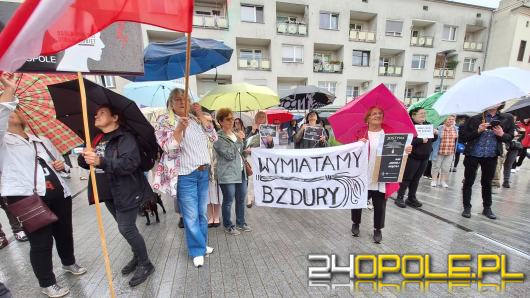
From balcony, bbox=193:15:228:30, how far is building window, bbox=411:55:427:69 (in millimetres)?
17116

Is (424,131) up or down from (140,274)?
up

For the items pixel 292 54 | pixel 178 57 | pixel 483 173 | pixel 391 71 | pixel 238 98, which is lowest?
pixel 483 173

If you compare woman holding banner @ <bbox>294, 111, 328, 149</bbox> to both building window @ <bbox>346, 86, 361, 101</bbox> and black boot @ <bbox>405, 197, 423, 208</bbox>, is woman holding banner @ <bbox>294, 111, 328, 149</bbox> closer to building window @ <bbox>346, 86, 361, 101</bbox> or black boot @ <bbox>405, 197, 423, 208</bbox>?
black boot @ <bbox>405, 197, 423, 208</bbox>

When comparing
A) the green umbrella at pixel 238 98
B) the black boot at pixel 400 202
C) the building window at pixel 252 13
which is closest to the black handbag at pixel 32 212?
the green umbrella at pixel 238 98

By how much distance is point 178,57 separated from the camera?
306cm

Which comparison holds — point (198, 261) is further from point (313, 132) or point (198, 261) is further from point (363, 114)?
point (313, 132)

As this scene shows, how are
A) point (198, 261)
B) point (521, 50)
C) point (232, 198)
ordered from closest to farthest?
point (198, 261) < point (232, 198) < point (521, 50)

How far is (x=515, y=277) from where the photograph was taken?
2523 millimetres

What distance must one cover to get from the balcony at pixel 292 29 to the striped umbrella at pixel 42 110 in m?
17.6

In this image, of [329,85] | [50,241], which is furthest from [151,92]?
[329,85]

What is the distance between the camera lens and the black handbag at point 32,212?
6.61 ft

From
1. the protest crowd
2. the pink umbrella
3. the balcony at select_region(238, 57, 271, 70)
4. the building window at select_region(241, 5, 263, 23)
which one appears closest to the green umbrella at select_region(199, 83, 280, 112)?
the protest crowd

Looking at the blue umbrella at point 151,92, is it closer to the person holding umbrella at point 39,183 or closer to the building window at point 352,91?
the person holding umbrella at point 39,183

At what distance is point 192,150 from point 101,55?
1.35 meters
